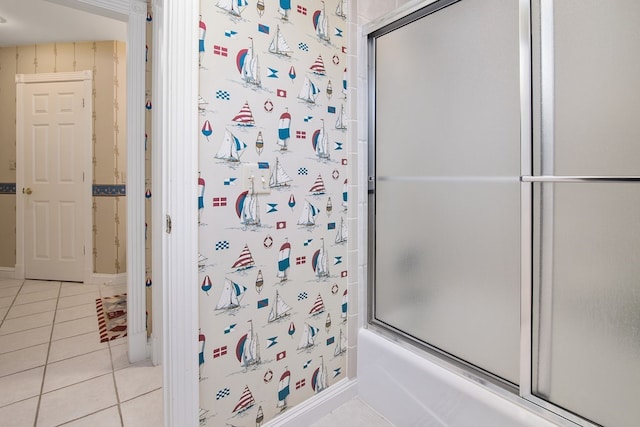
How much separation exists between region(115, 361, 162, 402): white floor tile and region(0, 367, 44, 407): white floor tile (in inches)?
15.1

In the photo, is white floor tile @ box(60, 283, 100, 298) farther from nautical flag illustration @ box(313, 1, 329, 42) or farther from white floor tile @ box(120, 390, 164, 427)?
nautical flag illustration @ box(313, 1, 329, 42)

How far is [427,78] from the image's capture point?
1.43 m

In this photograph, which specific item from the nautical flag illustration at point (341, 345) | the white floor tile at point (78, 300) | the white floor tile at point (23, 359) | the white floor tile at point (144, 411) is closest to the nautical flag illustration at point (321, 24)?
the nautical flag illustration at point (341, 345)

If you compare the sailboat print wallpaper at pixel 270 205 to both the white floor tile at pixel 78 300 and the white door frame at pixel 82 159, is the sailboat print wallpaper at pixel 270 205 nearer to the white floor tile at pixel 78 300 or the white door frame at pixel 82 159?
the white floor tile at pixel 78 300

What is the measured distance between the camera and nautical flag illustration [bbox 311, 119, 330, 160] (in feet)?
5.01


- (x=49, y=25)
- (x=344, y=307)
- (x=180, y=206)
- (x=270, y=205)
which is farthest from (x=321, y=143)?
(x=49, y=25)

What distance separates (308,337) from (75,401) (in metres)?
1.23

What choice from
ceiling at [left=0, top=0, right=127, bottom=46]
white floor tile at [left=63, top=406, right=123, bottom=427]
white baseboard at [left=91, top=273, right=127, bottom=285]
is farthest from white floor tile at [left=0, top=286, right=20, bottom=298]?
ceiling at [left=0, top=0, right=127, bottom=46]

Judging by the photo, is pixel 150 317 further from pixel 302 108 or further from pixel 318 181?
pixel 302 108

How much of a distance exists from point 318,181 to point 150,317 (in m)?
1.48

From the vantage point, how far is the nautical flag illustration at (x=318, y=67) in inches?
59.4

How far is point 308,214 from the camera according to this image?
1.52 m

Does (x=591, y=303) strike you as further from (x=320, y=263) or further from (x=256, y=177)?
(x=256, y=177)

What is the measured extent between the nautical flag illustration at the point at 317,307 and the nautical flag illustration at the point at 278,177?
1.83 feet
